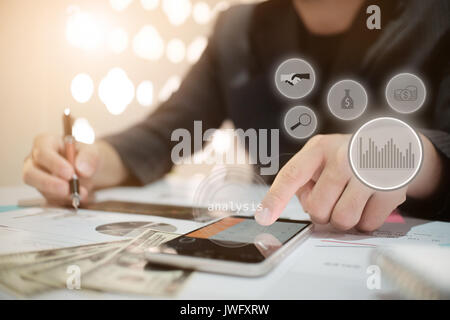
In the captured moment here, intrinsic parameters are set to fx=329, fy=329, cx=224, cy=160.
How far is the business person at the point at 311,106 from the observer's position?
0.89 feet

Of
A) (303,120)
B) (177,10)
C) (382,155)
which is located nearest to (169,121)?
(177,10)

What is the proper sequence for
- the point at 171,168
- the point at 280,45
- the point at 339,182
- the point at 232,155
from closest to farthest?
1. the point at 339,182
2. the point at 232,155
3. the point at 280,45
4. the point at 171,168

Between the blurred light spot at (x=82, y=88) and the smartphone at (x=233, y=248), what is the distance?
0.34m

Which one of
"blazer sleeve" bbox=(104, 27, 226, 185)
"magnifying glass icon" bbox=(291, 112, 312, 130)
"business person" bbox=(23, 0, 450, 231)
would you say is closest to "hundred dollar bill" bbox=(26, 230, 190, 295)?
"business person" bbox=(23, 0, 450, 231)

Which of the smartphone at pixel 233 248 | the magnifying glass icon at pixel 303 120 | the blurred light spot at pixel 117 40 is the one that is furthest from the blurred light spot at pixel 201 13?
the smartphone at pixel 233 248

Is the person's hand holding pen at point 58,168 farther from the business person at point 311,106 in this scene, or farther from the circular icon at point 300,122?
the circular icon at point 300,122

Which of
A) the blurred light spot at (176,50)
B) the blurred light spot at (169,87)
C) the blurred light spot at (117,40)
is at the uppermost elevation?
the blurred light spot at (176,50)

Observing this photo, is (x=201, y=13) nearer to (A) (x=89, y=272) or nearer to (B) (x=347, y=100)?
(B) (x=347, y=100)

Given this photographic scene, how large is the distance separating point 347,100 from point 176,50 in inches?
20.8

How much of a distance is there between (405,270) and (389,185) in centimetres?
11

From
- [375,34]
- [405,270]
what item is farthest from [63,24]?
[405,270]
